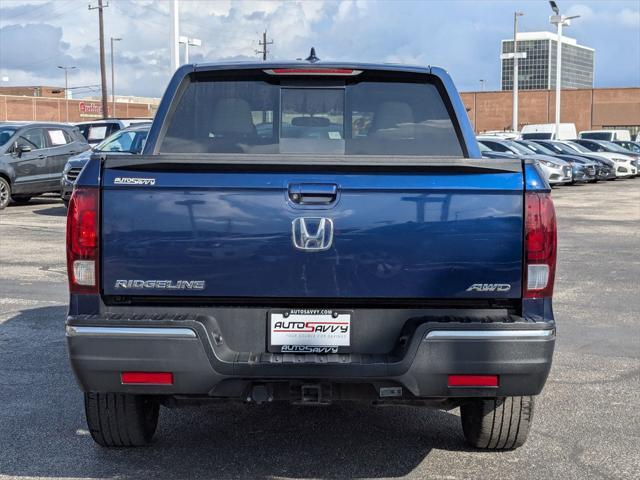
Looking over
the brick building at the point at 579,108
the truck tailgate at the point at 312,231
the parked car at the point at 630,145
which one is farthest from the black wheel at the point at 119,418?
the brick building at the point at 579,108

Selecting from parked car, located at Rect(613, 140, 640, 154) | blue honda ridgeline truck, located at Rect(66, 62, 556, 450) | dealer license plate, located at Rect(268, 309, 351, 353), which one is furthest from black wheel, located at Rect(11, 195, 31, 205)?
parked car, located at Rect(613, 140, 640, 154)

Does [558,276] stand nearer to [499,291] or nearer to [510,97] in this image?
[499,291]

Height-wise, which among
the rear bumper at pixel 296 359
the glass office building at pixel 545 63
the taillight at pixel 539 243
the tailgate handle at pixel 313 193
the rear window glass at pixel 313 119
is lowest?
the rear bumper at pixel 296 359

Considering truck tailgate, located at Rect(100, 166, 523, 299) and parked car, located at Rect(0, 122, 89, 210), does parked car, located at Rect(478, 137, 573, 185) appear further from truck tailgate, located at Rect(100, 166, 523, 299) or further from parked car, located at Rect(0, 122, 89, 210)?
truck tailgate, located at Rect(100, 166, 523, 299)

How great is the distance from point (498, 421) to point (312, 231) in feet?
5.01

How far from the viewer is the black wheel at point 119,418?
15.0 ft

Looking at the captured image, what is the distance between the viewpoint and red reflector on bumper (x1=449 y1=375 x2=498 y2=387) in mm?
4027

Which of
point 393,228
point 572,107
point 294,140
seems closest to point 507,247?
point 393,228

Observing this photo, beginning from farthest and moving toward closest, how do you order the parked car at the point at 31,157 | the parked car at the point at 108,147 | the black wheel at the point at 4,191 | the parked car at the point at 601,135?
the parked car at the point at 601,135 → the parked car at the point at 31,157 → the black wheel at the point at 4,191 → the parked car at the point at 108,147

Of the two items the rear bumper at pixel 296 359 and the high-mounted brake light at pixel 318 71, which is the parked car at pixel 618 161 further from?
the rear bumper at pixel 296 359

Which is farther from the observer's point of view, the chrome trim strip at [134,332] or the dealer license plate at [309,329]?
the dealer license plate at [309,329]

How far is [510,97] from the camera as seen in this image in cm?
8906

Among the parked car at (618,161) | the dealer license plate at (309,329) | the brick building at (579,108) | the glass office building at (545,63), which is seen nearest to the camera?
the dealer license plate at (309,329)

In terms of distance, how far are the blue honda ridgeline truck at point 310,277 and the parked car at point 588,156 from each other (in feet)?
104
